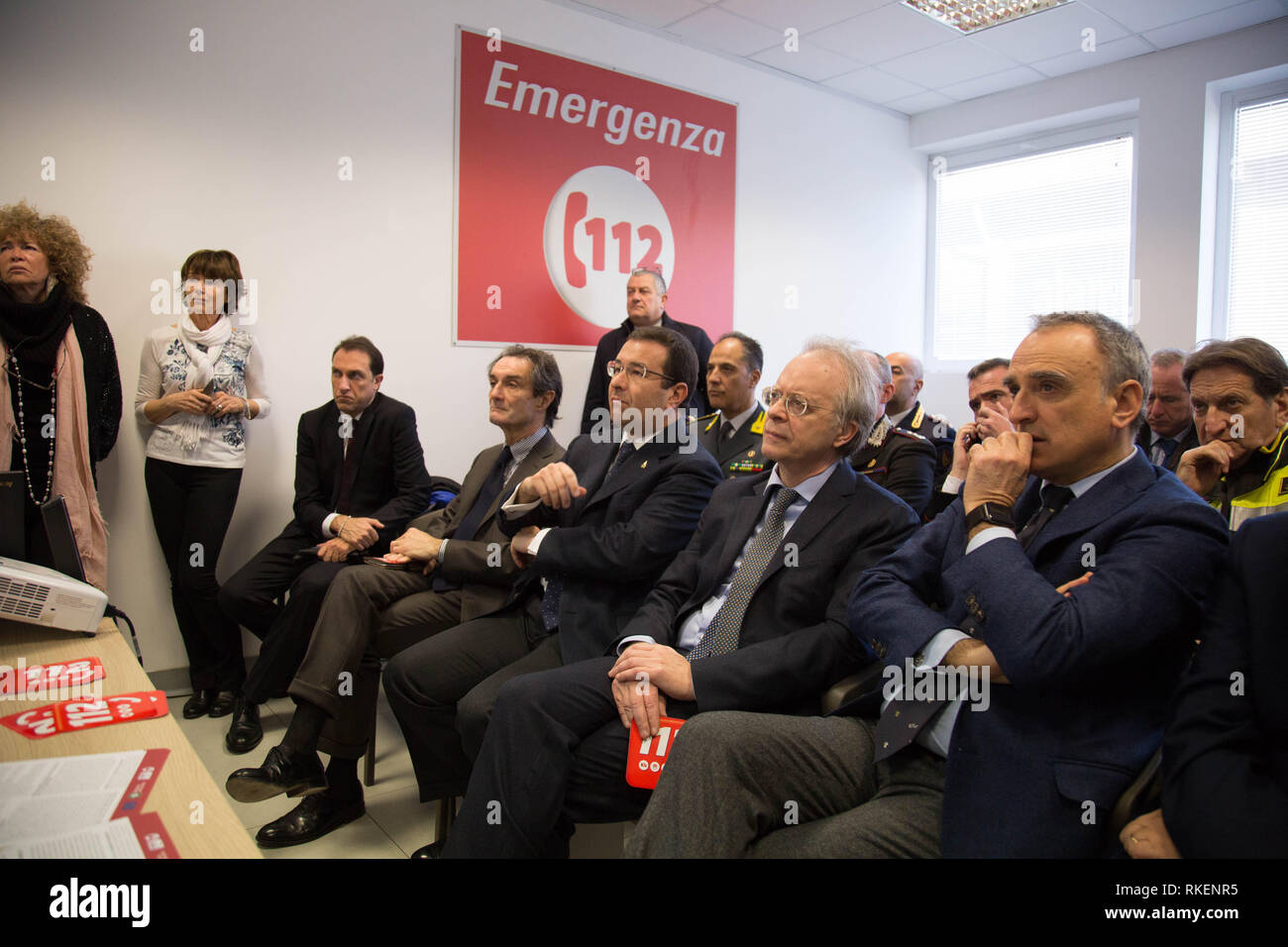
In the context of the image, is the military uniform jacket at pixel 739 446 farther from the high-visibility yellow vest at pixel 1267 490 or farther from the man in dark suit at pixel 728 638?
the high-visibility yellow vest at pixel 1267 490

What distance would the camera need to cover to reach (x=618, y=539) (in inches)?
85.4

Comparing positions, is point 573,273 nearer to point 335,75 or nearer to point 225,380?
point 335,75

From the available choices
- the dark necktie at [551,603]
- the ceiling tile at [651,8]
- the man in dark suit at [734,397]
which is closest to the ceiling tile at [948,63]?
the ceiling tile at [651,8]

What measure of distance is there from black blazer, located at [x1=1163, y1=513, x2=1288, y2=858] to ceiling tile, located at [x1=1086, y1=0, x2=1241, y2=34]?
14.8 feet

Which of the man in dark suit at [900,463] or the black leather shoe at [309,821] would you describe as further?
the man in dark suit at [900,463]

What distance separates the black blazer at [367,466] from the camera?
10.7 ft

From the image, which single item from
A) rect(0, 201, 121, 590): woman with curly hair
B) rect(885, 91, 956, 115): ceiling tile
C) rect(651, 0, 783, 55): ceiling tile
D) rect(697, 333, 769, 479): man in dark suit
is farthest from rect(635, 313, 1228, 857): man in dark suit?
Result: rect(885, 91, 956, 115): ceiling tile

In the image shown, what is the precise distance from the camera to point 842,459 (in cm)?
200

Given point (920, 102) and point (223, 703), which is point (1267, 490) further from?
point (920, 102)

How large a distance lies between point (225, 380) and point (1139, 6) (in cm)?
497

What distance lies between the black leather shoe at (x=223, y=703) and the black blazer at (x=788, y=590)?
213 cm
